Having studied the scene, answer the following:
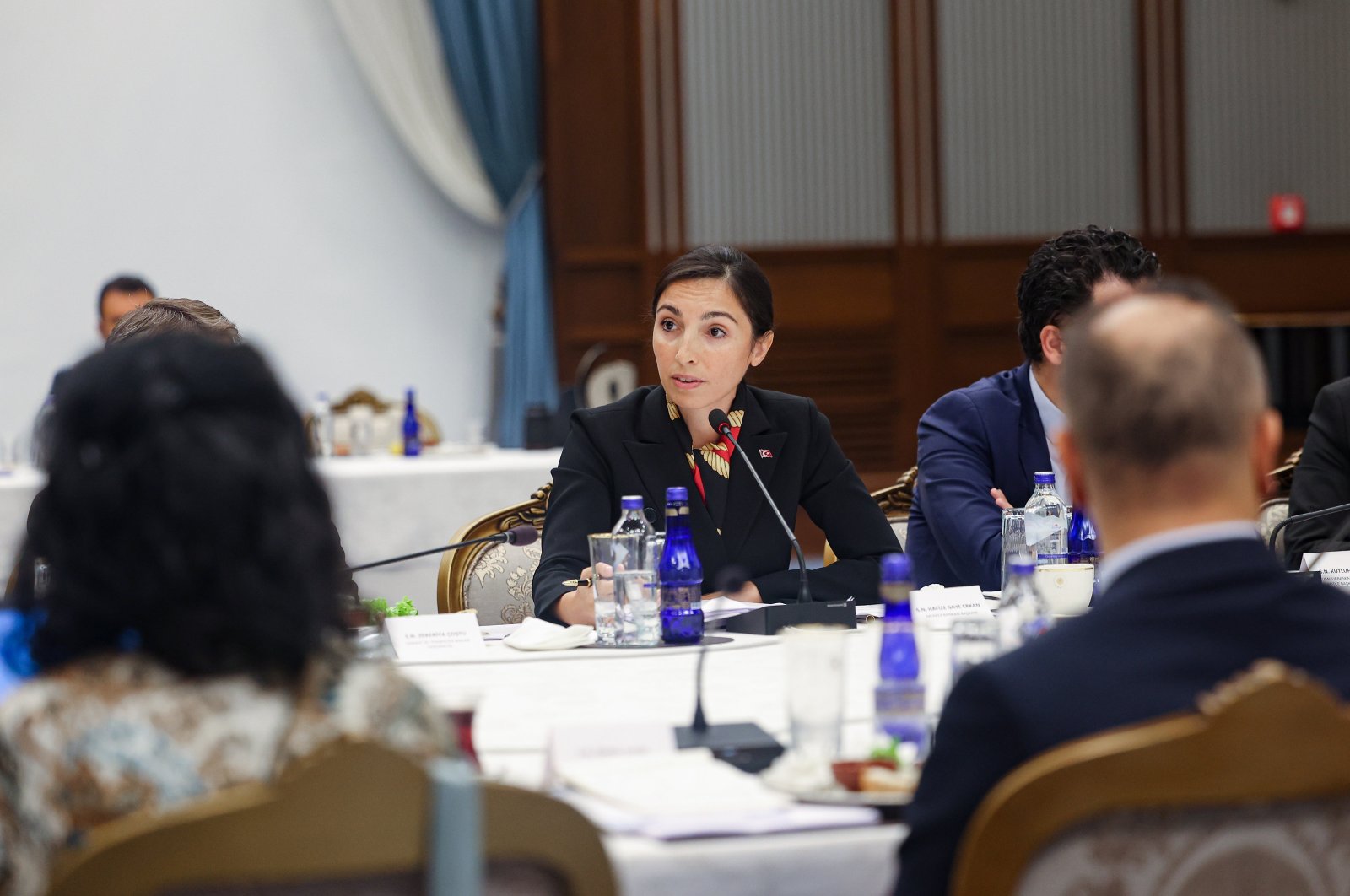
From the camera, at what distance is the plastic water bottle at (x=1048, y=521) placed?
2.61 meters

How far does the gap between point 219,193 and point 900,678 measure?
252 inches

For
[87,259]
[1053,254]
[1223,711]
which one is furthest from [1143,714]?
[87,259]

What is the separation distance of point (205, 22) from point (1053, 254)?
5.45 metres

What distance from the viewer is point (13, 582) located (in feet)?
3.77

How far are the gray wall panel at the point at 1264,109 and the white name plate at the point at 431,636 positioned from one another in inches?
246

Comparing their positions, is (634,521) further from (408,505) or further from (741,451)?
(408,505)

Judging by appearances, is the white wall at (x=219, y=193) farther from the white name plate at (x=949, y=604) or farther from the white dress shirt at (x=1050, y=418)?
the white name plate at (x=949, y=604)

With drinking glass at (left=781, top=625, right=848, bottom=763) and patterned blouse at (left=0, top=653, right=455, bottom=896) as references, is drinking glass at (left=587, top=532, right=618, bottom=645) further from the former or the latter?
patterned blouse at (left=0, top=653, right=455, bottom=896)

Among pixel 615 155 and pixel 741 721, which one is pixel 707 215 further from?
pixel 741 721

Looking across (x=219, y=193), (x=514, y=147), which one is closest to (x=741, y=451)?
(x=514, y=147)

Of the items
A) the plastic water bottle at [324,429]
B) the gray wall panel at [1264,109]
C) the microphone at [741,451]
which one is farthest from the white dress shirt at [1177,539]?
the gray wall panel at [1264,109]

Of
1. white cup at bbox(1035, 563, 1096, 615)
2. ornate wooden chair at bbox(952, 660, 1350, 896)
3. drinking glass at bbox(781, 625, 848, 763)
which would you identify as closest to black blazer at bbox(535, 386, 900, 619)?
white cup at bbox(1035, 563, 1096, 615)

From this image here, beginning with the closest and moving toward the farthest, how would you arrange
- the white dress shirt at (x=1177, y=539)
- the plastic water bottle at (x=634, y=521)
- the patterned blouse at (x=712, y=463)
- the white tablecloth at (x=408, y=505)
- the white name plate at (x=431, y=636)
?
the white dress shirt at (x=1177, y=539) → the white name plate at (x=431, y=636) → the plastic water bottle at (x=634, y=521) → the patterned blouse at (x=712, y=463) → the white tablecloth at (x=408, y=505)

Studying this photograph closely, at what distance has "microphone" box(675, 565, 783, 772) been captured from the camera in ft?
4.70
